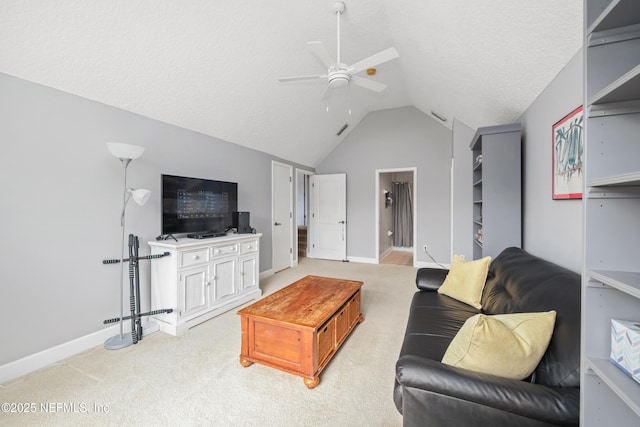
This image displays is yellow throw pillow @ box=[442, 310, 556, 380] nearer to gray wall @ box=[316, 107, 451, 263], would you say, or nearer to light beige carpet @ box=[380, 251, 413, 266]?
gray wall @ box=[316, 107, 451, 263]

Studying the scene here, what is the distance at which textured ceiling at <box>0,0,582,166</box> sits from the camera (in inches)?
68.4

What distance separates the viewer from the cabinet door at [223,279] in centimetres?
288

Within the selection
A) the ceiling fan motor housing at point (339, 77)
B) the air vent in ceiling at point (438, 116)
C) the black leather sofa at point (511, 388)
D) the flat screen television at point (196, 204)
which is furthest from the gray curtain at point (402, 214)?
the black leather sofa at point (511, 388)

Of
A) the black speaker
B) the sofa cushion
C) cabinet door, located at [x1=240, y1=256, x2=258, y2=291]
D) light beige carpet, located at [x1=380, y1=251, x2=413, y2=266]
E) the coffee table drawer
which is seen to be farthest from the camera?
light beige carpet, located at [x1=380, y1=251, x2=413, y2=266]

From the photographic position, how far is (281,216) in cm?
502

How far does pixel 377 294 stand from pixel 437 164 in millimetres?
3022

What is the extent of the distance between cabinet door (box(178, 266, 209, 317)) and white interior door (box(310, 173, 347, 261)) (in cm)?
347

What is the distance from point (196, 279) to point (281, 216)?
97.5 inches

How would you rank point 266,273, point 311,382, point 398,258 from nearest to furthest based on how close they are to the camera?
point 311,382 → point 266,273 → point 398,258

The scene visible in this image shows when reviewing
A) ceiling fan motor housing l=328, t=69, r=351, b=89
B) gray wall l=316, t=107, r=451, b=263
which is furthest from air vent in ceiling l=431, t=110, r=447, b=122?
ceiling fan motor housing l=328, t=69, r=351, b=89

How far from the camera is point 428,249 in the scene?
5.17 metres

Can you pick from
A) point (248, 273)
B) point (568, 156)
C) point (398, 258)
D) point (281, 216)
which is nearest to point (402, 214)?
point (398, 258)

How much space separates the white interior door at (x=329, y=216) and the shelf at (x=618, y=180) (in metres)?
4.91

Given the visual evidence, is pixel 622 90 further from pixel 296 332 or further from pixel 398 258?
pixel 398 258
